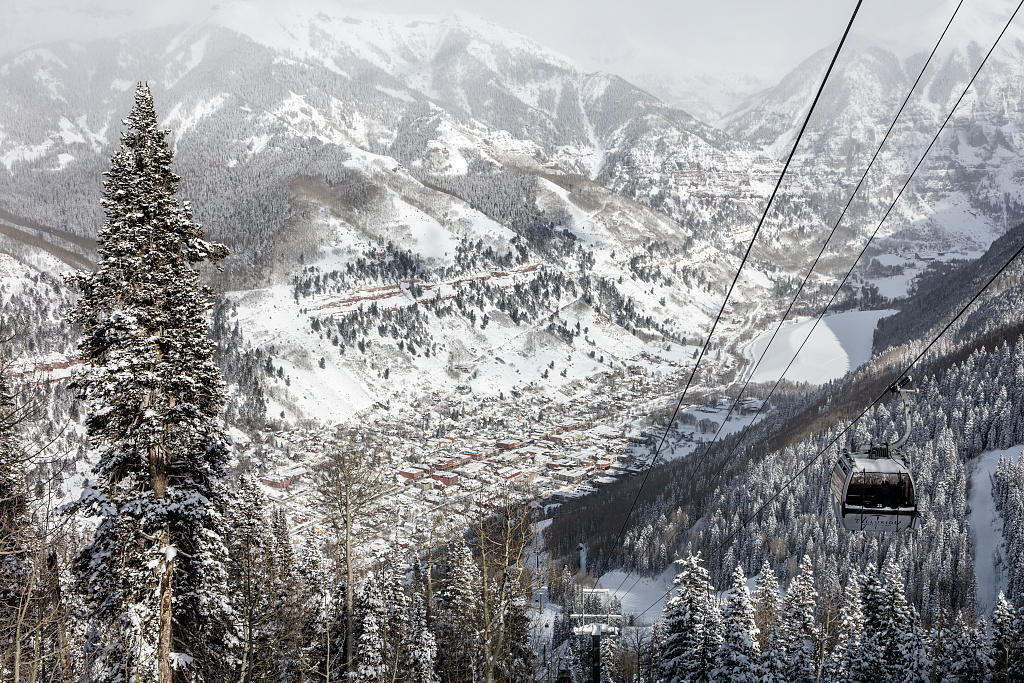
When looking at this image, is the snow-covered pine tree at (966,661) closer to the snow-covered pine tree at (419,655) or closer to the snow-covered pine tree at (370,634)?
the snow-covered pine tree at (419,655)

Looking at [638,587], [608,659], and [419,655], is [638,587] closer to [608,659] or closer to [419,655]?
[608,659]

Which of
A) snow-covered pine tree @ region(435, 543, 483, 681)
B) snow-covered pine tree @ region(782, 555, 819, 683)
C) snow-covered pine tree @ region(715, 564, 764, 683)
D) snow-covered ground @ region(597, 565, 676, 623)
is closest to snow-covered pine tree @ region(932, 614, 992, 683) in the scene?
snow-covered pine tree @ region(782, 555, 819, 683)

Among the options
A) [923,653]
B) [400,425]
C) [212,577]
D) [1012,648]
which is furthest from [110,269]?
[400,425]

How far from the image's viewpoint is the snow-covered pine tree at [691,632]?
117 ft

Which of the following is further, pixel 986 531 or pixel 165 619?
pixel 986 531

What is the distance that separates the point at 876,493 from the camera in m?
20.0

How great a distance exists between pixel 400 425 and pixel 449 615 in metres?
129

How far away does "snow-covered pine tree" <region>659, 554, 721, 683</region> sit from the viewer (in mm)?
35688

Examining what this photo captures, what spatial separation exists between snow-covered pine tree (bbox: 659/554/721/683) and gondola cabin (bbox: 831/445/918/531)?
1638 cm

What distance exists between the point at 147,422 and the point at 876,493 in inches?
758

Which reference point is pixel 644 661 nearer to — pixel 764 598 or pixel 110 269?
pixel 764 598

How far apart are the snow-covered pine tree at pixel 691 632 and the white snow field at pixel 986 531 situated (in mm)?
83374

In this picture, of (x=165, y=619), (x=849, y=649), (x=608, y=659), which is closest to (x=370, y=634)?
(x=165, y=619)

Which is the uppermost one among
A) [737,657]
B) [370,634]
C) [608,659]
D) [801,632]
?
[370,634]
